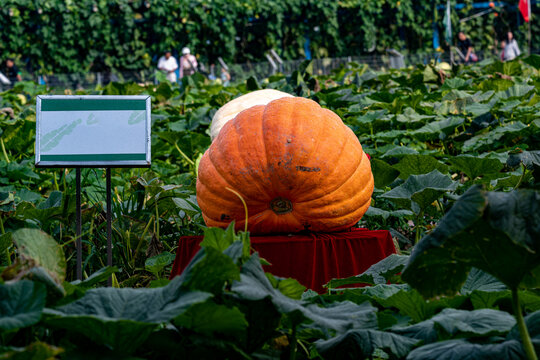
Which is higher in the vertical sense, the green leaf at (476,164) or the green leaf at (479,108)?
the green leaf at (479,108)

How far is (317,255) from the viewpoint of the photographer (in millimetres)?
2498

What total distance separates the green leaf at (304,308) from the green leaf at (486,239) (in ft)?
0.38

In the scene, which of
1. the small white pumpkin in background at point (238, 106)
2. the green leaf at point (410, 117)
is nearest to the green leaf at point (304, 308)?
the small white pumpkin in background at point (238, 106)

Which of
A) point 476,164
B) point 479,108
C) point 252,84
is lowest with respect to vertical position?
point 476,164

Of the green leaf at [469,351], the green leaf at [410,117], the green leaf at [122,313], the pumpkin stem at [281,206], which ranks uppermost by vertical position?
the green leaf at [410,117]

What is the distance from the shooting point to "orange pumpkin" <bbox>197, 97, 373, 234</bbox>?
2.46 metres

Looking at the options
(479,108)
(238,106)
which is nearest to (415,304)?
(238,106)

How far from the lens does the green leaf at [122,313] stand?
102 centimetres

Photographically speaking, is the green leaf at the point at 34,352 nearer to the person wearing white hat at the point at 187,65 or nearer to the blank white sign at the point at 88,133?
the blank white sign at the point at 88,133

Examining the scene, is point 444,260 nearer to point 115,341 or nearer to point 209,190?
point 115,341

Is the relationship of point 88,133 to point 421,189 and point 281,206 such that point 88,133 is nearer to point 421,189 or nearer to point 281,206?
point 281,206

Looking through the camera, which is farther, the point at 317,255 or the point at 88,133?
the point at 317,255

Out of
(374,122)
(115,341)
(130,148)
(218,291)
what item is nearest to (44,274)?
(115,341)

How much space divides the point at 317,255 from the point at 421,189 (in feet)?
1.52
